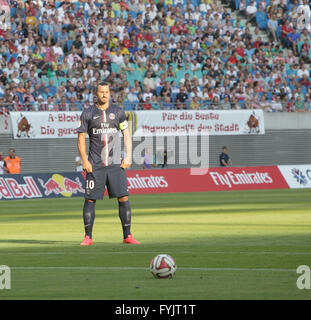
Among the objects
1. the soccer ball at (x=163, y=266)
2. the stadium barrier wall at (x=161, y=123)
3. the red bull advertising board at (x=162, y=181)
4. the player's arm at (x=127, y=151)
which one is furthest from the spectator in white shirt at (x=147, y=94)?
the soccer ball at (x=163, y=266)

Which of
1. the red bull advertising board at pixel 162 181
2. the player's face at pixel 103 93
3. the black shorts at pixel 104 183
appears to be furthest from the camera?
the red bull advertising board at pixel 162 181

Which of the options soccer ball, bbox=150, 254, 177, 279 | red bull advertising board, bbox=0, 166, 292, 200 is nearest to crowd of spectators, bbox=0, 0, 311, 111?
red bull advertising board, bbox=0, 166, 292, 200

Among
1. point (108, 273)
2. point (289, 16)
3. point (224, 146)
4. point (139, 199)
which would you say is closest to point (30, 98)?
point (139, 199)

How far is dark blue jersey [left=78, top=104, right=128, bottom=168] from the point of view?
1412cm

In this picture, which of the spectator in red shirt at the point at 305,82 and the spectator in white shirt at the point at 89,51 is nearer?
the spectator in white shirt at the point at 89,51

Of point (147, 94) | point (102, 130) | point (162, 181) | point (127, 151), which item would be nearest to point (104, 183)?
point (127, 151)

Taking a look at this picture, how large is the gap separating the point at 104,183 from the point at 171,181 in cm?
2161

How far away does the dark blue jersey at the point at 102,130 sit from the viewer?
14.1m

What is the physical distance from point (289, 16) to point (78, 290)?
126ft

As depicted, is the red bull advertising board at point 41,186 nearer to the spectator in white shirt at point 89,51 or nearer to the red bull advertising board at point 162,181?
the red bull advertising board at point 162,181

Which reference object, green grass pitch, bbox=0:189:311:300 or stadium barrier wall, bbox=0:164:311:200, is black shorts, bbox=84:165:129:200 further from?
stadium barrier wall, bbox=0:164:311:200

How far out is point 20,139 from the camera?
38.3 metres

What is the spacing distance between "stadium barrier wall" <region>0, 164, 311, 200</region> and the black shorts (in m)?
18.3

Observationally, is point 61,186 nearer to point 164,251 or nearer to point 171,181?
point 171,181
